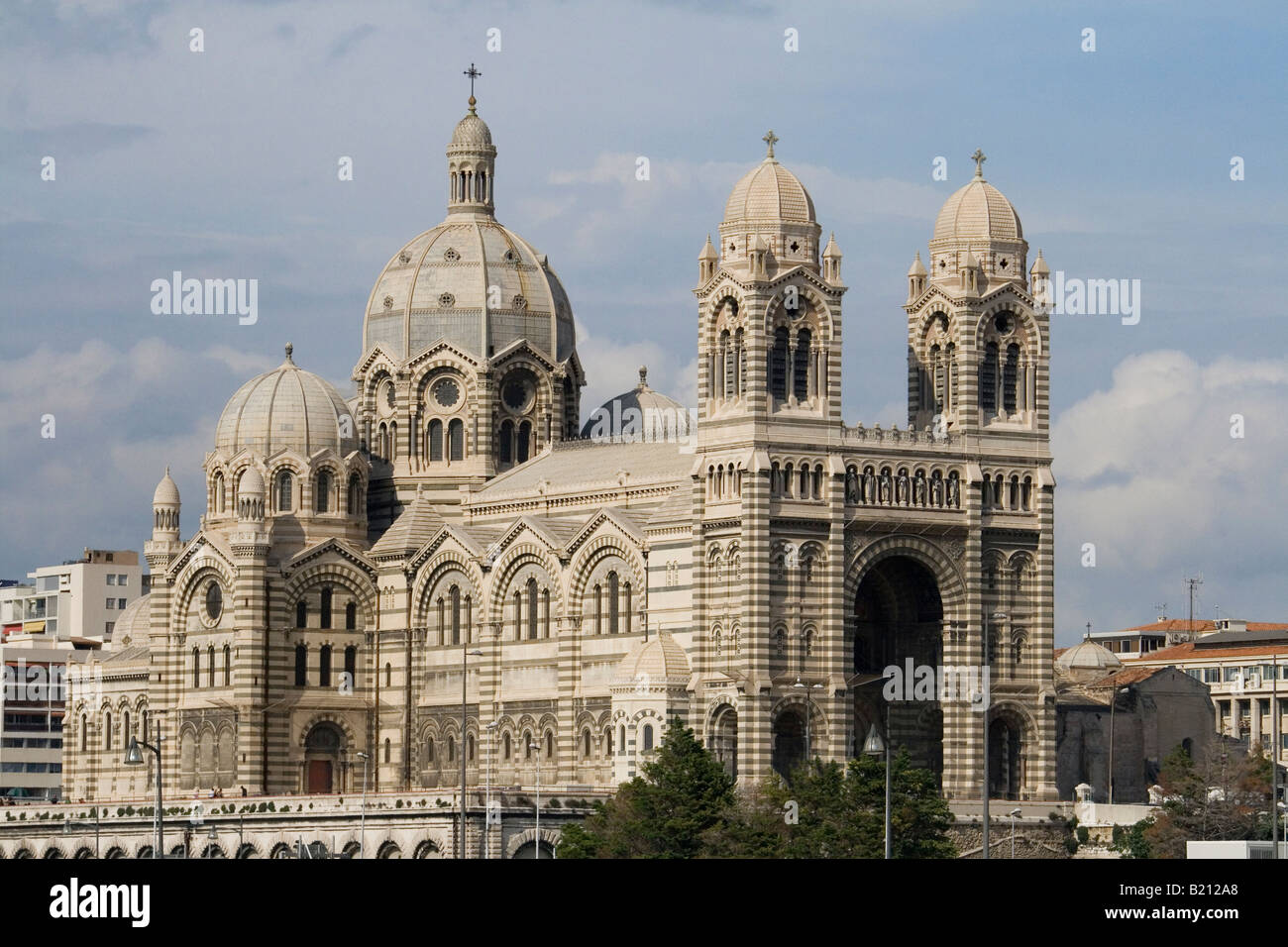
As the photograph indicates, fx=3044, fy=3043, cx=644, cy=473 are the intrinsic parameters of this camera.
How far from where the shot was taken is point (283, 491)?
446 ft

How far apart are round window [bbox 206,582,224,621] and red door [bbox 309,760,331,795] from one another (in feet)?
25.6

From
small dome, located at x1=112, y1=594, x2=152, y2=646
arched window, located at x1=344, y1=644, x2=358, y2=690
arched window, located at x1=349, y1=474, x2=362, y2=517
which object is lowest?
arched window, located at x1=344, y1=644, x2=358, y2=690

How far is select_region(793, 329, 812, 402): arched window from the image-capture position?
115125mm

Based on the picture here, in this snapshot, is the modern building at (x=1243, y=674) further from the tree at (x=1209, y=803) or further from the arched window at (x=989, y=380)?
the arched window at (x=989, y=380)

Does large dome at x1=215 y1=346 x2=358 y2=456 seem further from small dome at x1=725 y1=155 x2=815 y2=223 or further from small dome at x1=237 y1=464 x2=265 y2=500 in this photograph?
small dome at x1=725 y1=155 x2=815 y2=223

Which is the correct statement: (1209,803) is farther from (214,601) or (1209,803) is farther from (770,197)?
(214,601)

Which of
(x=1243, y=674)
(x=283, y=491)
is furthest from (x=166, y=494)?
(x=1243, y=674)

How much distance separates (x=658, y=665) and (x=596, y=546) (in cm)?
861

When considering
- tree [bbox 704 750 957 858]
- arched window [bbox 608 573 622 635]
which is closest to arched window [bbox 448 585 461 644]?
arched window [bbox 608 573 622 635]

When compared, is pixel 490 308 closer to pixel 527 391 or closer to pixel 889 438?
pixel 527 391

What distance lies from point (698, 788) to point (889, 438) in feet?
71.8

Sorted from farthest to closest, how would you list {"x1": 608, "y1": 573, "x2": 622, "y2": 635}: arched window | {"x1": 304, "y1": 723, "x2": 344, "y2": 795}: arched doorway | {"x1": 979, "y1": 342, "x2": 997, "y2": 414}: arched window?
{"x1": 304, "y1": 723, "x2": 344, "y2": 795}: arched doorway → {"x1": 608, "y1": 573, "x2": 622, "y2": 635}: arched window → {"x1": 979, "y1": 342, "x2": 997, "y2": 414}: arched window

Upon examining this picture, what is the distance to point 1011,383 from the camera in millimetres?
120750
